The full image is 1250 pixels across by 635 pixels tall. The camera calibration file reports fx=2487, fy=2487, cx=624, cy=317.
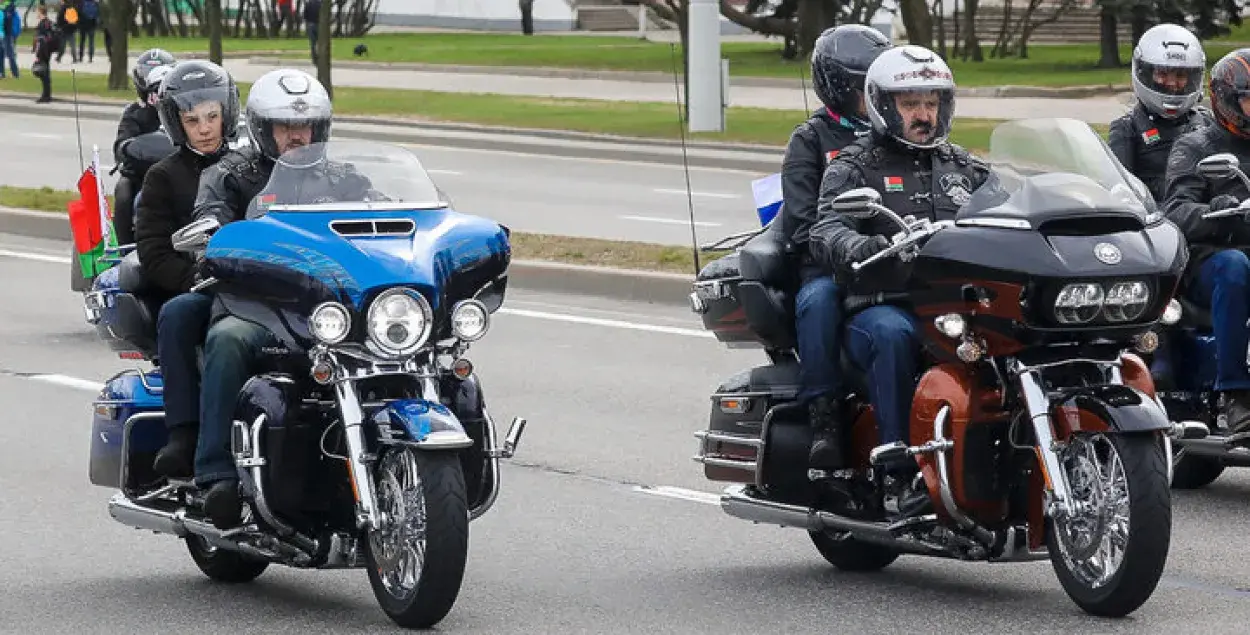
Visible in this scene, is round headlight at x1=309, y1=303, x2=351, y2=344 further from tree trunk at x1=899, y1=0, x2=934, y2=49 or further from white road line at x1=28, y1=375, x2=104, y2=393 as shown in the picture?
tree trunk at x1=899, y1=0, x2=934, y2=49

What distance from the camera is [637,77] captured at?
153 ft

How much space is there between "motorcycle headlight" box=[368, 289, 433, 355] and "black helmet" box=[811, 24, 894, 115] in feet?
5.76

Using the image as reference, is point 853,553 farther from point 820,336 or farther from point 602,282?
point 602,282

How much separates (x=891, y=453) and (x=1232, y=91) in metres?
3.13

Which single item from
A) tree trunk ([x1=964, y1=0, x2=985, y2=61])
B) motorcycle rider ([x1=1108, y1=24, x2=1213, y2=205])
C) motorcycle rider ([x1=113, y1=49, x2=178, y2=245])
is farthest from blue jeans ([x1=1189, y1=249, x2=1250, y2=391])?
tree trunk ([x1=964, y1=0, x2=985, y2=61])

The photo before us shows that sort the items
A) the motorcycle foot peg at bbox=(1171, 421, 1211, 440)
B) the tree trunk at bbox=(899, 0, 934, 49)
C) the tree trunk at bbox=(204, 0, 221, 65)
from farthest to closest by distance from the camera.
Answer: the tree trunk at bbox=(204, 0, 221, 65) < the tree trunk at bbox=(899, 0, 934, 49) < the motorcycle foot peg at bbox=(1171, 421, 1211, 440)

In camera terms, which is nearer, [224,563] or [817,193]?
[224,563]

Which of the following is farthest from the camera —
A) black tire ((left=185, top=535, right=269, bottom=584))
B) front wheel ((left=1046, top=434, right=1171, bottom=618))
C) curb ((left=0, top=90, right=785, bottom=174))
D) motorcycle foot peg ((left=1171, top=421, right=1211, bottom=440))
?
curb ((left=0, top=90, right=785, bottom=174))

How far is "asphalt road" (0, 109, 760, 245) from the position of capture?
21938 millimetres

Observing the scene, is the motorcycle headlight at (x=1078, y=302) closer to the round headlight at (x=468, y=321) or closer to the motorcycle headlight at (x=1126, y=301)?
the motorcycle headlight at (x=1126, y=301)

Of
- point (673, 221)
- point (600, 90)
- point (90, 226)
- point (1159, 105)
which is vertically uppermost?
point (1159, 105)

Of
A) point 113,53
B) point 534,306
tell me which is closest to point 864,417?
point 534,306

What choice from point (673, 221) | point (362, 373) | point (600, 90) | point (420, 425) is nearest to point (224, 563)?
point (362, 373)

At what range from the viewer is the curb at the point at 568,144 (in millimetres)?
29375
